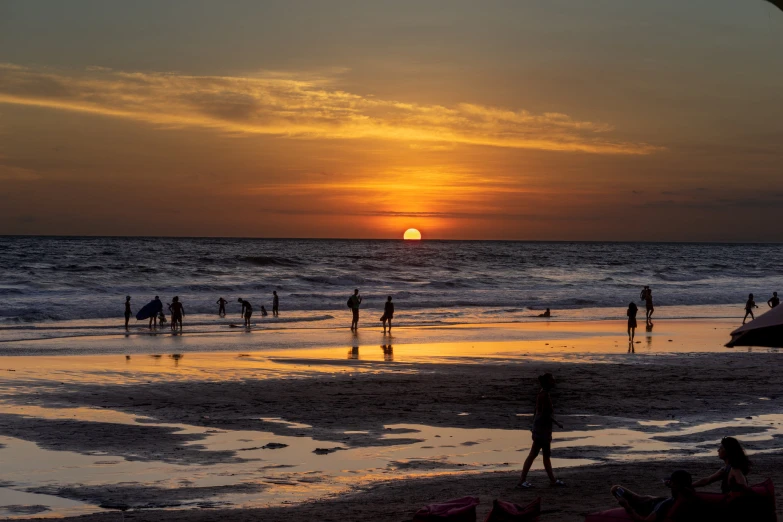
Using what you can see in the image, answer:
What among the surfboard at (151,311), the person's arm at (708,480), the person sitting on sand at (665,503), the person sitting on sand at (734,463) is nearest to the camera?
the person sitting on sand at (665,503)

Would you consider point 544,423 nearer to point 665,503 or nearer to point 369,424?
point 665,503

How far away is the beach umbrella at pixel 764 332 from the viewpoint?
7.69 meters

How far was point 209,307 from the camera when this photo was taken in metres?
53.5

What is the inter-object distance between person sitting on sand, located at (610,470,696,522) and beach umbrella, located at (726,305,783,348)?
1.39m

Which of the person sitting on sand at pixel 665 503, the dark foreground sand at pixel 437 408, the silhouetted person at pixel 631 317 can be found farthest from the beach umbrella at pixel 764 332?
the silhouetted person at pixel 631 317

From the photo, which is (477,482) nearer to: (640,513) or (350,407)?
(640,513)

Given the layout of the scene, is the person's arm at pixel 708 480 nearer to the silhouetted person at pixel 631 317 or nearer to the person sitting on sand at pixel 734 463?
the person sitting on sand at pixel 734 463

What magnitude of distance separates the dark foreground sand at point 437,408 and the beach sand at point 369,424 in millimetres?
46

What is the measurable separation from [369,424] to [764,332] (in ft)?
28.9

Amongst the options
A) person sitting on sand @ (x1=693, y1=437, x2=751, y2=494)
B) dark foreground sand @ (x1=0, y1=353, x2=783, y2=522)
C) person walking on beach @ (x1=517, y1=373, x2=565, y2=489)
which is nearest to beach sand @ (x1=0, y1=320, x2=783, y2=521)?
dark foreground sand @ (x1=0, y1=353, x2=783, y2=522)

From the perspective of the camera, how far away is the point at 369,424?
51.0 feet

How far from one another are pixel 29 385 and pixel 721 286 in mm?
71540

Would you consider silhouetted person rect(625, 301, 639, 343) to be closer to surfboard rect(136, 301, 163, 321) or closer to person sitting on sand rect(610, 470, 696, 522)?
surfboard rect(136, 301, 163, 321)

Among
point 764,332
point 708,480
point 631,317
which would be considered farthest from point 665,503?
point 631,317
